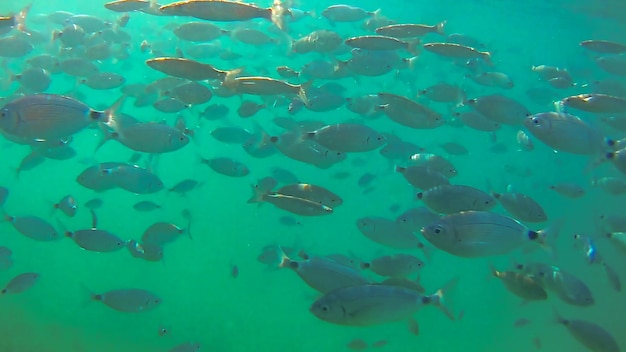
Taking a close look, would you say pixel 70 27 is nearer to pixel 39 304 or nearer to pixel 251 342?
pixel 39 304

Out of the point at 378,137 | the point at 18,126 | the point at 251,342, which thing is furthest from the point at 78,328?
the point at 378,137

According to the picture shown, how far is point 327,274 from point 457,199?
1556 millimetres

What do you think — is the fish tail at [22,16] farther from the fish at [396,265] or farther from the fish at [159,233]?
the fish at [396,265]

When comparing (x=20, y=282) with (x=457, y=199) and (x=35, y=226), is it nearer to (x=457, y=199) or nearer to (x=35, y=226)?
(x=35, y=226)

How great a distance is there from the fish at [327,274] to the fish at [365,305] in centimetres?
45

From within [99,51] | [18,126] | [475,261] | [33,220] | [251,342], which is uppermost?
[18,126]

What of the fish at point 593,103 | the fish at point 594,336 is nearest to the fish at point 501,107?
the fish at point 593,103

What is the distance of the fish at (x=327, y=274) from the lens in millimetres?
3881

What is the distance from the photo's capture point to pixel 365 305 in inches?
130

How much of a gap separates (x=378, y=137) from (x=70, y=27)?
6.24 m

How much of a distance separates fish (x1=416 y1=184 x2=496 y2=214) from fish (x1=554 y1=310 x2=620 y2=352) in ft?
5.25

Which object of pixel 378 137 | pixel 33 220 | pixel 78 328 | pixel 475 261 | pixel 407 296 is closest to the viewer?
pixel 407 296

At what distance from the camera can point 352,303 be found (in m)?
3.29

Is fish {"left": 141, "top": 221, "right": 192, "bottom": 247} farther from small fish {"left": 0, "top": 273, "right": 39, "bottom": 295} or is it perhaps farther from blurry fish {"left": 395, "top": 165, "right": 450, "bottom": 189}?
blurry fish {"left": 395, "top": 165, "right": 450, "bottom": 189}
